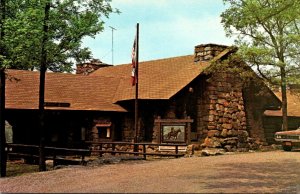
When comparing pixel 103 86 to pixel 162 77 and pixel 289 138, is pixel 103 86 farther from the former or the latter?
pixel 289 138

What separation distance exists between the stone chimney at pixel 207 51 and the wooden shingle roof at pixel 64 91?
19.9 ft

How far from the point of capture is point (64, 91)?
96.6 feet

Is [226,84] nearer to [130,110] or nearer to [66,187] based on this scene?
[130,110]

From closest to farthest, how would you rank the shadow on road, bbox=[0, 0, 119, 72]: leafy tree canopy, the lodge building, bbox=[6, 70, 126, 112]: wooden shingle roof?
the shadow on road < bbox=[0, 0, 119, 72]: leafy tree canopy < the lodge building < bbox=[6, 70, 126, 112]: wooden shingle roof

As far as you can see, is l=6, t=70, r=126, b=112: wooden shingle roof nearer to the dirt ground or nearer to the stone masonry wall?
the stone masonry wall

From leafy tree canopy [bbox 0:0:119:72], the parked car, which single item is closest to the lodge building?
the parked car

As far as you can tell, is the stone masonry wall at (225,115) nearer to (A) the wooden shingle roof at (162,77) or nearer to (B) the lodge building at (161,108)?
(B) the lodge building at (161,108)

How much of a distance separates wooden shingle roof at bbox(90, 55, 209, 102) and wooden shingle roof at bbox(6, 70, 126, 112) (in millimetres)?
1026

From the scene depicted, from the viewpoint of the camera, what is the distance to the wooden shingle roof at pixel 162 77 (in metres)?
27.5

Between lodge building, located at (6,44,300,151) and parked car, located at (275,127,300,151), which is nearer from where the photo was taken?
parked car, located at (275,127,300,151)

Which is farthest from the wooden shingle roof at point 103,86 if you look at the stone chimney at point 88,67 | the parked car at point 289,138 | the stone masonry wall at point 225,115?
the stone chimney at point 88,67

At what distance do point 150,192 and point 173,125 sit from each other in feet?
45.4

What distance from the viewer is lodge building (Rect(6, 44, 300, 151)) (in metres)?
26.3

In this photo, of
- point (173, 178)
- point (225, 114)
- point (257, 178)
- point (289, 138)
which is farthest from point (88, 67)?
point (257, 178)
